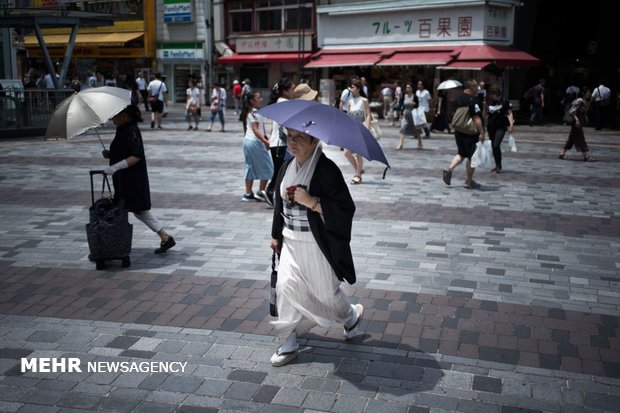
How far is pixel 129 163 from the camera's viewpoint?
6.49m

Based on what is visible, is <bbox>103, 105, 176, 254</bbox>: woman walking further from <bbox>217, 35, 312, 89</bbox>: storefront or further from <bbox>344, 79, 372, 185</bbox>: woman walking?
<bbox>217, 35, 312, 89</bbox>: storefront

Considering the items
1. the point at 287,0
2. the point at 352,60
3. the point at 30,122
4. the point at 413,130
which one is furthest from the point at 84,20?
the point at 287,0

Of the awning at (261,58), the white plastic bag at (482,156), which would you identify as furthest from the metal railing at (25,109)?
the awning at (261,58)

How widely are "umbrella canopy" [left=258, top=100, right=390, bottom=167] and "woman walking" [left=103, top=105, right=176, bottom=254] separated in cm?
268

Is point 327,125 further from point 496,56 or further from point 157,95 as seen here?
point 496,56

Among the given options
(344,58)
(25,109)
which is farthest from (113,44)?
(25,109)

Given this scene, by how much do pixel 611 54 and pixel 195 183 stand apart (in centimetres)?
2114

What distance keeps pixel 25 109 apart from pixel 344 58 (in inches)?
624

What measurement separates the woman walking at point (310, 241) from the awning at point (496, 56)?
73.2ft

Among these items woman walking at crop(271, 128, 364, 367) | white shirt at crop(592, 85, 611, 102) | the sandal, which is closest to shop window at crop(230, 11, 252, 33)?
white shirt at crop(592, 85, 611, 102)

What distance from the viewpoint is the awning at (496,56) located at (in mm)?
25312

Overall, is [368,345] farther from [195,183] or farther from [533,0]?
[533,0]

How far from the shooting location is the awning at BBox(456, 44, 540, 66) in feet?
83.0

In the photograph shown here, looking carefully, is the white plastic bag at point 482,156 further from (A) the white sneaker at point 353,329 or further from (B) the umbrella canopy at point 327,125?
(B) the umbrella canopy at point 327,125
